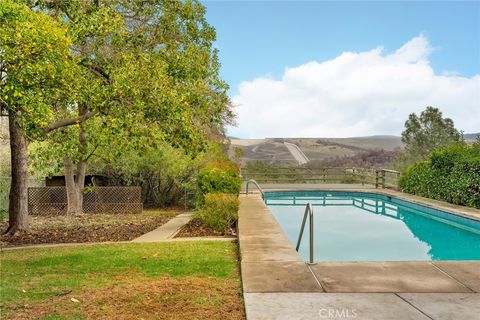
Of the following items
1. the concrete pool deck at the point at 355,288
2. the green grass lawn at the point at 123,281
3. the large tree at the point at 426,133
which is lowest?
the green grass lawn at the point at 123,281

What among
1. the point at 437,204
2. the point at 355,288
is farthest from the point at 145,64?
the point at 437,204

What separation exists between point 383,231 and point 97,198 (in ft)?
33.2

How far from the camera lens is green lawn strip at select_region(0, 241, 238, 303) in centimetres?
577

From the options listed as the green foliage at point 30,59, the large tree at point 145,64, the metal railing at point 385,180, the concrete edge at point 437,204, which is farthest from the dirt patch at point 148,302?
the metal railing at point 385,180

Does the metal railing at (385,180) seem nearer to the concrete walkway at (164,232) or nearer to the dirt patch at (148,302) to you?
the concrete walkway at (164,232)

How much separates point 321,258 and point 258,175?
1905 cm

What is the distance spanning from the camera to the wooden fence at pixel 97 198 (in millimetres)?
16594

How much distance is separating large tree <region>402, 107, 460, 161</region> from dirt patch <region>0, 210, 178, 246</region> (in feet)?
89.3

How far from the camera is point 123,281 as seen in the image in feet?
19.2

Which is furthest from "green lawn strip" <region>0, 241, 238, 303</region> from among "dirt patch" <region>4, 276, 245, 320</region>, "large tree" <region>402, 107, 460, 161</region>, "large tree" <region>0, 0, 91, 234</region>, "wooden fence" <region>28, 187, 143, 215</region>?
"large tree" <region>402, 107, 460, 161</region>

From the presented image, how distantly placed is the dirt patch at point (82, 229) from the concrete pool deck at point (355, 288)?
4.76m

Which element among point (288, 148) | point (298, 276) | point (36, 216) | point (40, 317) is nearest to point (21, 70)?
point (40, 317)

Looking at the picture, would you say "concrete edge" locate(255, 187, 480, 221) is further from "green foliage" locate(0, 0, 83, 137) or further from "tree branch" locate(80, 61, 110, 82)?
"green foliage" locate(0, 0, 83, 137)

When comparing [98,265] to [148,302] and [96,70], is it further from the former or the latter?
[96,70]
